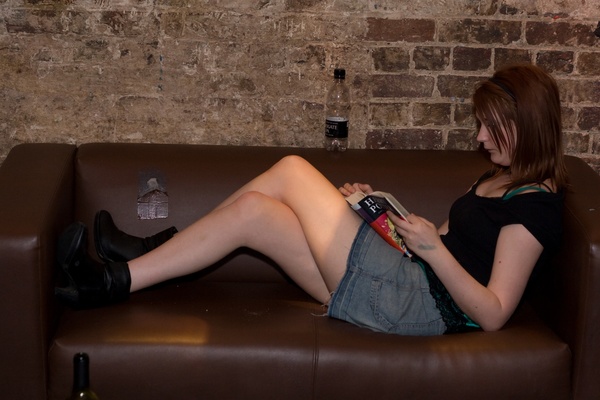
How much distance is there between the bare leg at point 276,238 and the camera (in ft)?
8.27

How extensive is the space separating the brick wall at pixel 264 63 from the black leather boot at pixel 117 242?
1.91 feet

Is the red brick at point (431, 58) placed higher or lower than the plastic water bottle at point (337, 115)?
higher

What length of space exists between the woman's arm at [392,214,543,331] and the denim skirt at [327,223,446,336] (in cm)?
13

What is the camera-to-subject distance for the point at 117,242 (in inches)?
106

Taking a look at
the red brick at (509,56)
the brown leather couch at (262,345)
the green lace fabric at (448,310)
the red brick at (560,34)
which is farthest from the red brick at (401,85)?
the green lace fabric at (448,310)

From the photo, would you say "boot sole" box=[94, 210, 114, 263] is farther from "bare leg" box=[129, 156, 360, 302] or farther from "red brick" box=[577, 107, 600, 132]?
"red brick" box=[577, 107, 600, 132]

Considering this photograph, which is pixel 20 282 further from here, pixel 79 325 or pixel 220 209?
pixel 220 209

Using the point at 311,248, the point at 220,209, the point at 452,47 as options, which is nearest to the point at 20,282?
the point at 220,209

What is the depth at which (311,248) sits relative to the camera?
2.55m

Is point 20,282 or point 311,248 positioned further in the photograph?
point 311,248

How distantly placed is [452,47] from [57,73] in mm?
1474

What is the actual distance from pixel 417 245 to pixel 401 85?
102 cm

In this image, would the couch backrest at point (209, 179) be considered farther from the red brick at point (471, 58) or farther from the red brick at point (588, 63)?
the red brick at point (588, 63)

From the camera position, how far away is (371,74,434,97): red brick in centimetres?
319
